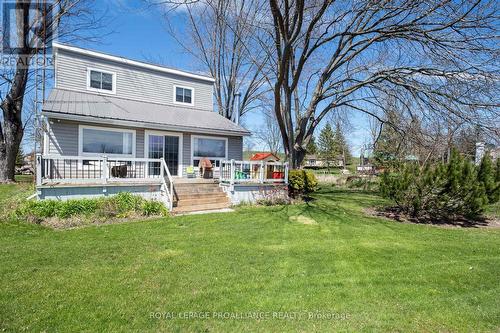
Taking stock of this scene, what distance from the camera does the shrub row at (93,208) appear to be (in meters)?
7.20

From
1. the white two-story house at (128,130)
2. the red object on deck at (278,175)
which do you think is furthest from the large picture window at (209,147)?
the red object on deck at (278,175)

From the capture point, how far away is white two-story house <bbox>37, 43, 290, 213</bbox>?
9.48 metres

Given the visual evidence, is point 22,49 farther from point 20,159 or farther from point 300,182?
point 20,159

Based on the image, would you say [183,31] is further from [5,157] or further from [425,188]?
[425,188]

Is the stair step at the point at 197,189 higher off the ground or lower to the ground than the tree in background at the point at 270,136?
lower

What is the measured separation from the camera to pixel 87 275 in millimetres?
3967

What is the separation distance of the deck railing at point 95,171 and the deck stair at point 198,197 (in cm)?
38

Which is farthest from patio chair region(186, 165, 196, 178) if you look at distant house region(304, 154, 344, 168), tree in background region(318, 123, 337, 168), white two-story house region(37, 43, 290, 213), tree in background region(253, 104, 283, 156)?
distant house region(304, 154, 344, 168)

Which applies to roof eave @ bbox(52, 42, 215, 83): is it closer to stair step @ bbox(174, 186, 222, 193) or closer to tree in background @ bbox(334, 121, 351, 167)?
stair step @ bbox(174, 186, 222, 193)

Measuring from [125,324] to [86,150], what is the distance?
31.7ft

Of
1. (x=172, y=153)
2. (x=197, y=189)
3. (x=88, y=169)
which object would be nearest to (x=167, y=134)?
(x=172, y=153)

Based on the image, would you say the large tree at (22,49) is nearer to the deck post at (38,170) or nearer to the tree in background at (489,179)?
the deck post at (38,170)

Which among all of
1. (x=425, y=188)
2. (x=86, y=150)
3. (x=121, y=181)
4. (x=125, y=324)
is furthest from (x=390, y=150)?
(x=125, y=324)

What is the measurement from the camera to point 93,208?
7.88 metres
